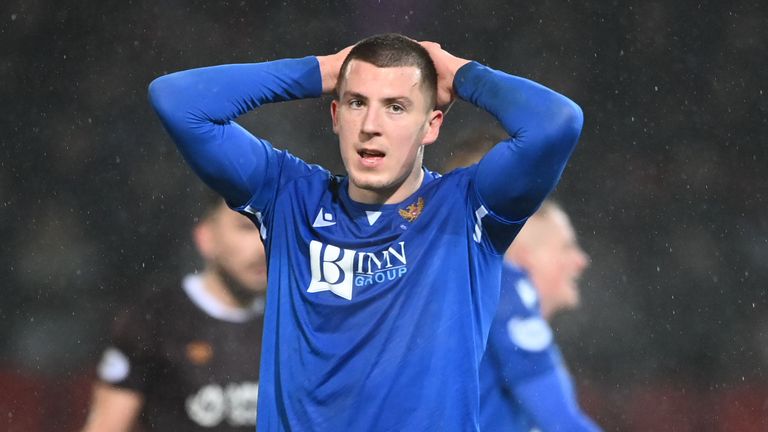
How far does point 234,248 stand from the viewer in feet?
12.7

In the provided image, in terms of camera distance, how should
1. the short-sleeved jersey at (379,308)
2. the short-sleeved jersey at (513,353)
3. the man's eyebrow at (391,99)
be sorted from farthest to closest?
the short-sleeved jersey at (513,353) < the man's eyebrow at (391,99) < the short-sleeved jersey at (379,308)

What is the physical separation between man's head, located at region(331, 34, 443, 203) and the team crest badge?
3 cm

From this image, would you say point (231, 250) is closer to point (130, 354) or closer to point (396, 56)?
point (130, 354)

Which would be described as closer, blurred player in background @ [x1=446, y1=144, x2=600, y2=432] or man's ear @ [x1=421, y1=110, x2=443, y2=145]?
man's ear @ [x1=421, y1=110, x2=443, y2=145]

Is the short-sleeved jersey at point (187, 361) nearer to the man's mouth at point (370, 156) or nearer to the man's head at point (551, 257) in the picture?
the man's head at point (551, 257)

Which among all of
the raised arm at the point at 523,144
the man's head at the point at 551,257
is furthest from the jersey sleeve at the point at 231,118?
the man's head at the point at 551,257

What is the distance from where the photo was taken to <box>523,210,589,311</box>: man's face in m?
3.87

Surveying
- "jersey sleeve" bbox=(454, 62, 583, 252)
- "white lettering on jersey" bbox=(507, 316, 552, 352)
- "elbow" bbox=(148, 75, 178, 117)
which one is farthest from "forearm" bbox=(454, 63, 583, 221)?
"white lettering on jersey" bbox=(507, 316, 552, 352)

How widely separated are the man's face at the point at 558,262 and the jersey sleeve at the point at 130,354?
137 centimetres

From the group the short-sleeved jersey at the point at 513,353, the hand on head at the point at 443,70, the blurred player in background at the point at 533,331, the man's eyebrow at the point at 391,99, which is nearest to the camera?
the man's eyebrow at the point at 391,99

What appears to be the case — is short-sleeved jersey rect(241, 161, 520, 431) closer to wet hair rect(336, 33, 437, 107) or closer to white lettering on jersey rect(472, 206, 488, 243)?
white lettering on jersey rect(472, 206, 488, 243)

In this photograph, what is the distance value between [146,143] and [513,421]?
1.60 m

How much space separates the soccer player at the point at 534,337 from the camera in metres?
3.38

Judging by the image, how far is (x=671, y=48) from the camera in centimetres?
389
